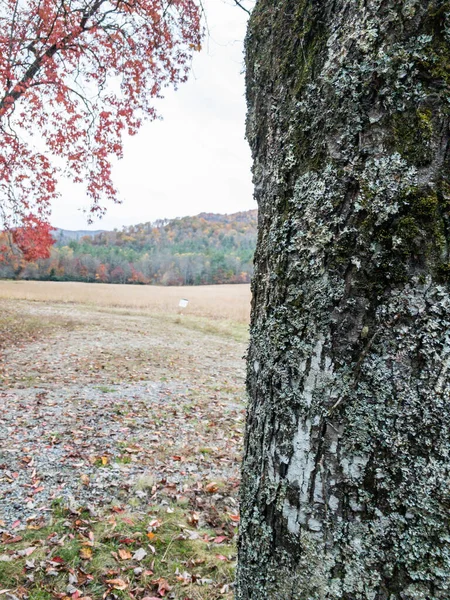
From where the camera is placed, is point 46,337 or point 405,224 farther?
point 46,337

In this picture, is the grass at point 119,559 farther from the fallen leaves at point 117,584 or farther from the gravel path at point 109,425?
the gravel path at point 109,425

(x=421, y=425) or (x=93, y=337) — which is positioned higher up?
(x=421, y=425)

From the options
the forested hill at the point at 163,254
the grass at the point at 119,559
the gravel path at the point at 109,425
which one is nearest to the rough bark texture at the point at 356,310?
the grass at the point at 119,559

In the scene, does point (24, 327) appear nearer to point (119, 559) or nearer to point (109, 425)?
point (109, 425)

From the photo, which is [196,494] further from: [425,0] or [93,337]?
[93,337]

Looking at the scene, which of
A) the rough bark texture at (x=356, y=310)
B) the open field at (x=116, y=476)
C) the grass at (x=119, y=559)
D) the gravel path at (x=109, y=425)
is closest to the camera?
the rough bark texture at (x=356, y=310)

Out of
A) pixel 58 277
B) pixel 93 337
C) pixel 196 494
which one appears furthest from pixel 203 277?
pixel 196 494

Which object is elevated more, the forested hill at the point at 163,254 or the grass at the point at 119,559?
the forested hill at the point at 163,254

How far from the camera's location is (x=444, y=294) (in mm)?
777

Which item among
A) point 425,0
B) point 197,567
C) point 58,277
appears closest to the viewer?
point 425,0

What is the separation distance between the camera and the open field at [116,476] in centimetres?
249

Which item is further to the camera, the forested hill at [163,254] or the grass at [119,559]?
the forested hill at [163,254]

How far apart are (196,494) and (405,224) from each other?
3.49m

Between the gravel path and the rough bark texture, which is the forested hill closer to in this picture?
the gravel path
